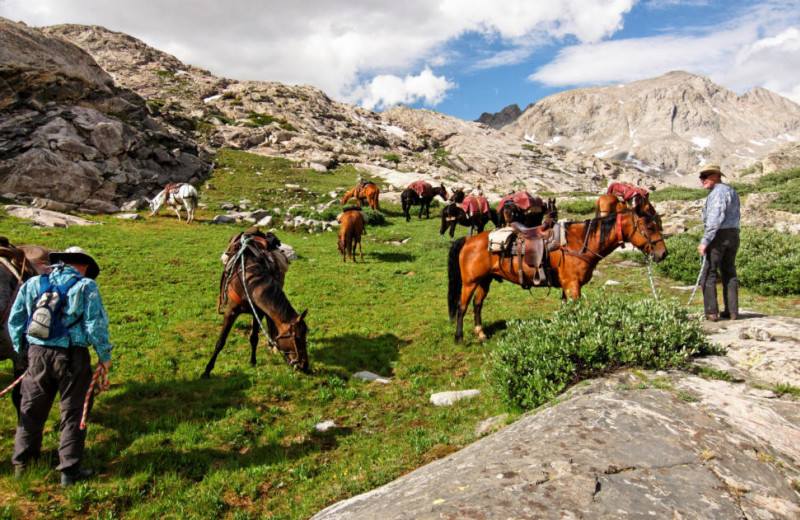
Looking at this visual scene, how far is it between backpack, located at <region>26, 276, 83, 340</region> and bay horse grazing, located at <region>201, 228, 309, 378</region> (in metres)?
2.78

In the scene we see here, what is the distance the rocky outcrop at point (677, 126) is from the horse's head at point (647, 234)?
6880 inches

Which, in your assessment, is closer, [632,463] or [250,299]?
[632,463]

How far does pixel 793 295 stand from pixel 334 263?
1525 cm

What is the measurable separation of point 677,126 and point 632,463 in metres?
223

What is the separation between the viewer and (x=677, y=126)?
577ft

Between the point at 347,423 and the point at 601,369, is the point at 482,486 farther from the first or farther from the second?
the point at 347,423

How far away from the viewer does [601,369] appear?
505 cm

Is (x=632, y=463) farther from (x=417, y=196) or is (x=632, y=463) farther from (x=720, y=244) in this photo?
(x=417, y=196)

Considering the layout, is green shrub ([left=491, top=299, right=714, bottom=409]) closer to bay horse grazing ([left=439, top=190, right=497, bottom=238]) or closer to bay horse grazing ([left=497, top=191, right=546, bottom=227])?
bay horse grazing ([left=497, top=191, right=546, bottom=227])

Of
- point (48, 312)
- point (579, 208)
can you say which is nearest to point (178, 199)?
point (48, 312)

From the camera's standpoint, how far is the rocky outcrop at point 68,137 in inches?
894

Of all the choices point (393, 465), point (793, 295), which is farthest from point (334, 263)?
point (793, 295)

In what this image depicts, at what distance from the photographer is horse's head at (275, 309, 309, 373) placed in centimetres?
671

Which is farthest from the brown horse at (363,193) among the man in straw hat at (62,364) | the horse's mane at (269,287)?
the man in straw hat at (62,364)
